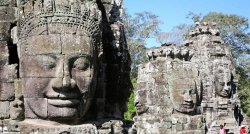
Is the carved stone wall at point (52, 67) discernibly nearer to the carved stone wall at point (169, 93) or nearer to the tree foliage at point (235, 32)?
the carved stone wall at point (169, 93)

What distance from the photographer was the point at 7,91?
6.19 meters

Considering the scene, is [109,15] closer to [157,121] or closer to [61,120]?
[61,120]

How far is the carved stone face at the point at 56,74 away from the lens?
5809mm

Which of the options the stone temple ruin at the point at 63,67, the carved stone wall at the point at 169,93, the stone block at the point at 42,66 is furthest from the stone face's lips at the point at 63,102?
the carved stone wall at the point at 169,93

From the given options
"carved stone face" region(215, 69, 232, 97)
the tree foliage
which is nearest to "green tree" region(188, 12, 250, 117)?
the tree foliage

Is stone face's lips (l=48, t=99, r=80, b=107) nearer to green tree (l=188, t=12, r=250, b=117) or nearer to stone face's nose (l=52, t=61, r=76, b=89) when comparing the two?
stone face's nose (l=52, t=61, r=76, b=89)

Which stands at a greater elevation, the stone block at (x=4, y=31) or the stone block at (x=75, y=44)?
the stone block at (x=4, y=31)

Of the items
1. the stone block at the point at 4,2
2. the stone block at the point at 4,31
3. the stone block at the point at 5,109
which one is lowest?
the stone block at the point at 5,109

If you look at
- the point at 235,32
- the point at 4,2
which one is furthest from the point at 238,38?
the point at 4,2

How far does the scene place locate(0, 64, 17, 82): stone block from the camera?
243 inches

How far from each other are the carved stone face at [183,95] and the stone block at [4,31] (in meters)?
3.36

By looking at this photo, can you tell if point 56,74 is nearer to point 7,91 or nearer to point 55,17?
point 55,17

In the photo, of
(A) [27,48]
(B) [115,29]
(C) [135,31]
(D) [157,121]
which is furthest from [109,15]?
(C) [135,31]

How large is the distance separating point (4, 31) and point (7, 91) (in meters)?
0.69
